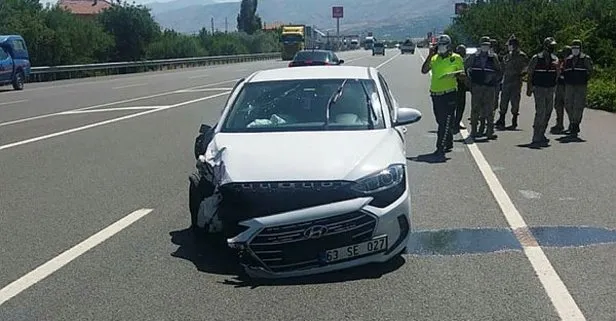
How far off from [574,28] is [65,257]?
1107 inches

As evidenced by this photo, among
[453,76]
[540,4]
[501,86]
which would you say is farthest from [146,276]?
[540,4]

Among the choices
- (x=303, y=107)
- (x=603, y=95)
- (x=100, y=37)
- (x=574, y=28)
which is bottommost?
(x=100, y=37)

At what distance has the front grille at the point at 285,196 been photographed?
7098 millimetres

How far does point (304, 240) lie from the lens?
7.04m

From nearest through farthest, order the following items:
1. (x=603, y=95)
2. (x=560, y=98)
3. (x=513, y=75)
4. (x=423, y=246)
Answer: (x=423, y=246) < (x=560, y=98) < (x=513, y=75) < (x=603, y=95)

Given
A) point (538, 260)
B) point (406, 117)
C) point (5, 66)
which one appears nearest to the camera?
point (538, 260)

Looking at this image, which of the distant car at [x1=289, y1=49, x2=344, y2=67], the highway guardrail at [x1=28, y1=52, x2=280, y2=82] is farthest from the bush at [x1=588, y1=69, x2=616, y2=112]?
the highway guardrail at [x1=28, y1=52, x2=280, y2=82]

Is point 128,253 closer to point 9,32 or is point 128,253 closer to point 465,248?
point 465,248

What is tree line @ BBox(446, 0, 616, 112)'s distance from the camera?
2646 cm

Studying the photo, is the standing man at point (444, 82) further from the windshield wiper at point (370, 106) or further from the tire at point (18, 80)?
the tire at point (18, 80)

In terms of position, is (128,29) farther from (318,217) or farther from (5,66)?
(318,217)

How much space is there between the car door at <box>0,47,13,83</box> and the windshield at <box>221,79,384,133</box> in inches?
1150

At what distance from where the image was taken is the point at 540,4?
141ft

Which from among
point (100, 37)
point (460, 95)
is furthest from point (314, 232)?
point (100, 37)
